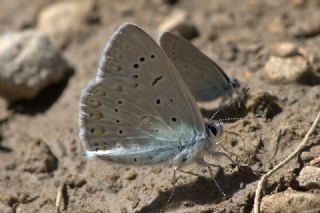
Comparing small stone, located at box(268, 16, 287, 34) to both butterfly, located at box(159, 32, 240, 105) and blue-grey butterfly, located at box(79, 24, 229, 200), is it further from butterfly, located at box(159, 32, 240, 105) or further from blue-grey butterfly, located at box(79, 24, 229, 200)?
blue-grey butterfly, located at box(79, 24, 229, 200)

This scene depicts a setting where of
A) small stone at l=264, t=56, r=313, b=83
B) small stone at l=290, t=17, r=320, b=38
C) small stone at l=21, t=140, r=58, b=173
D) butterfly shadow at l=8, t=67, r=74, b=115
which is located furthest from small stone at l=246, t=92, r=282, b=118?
butterfly shadow at l=8, t=67, r=74, b=115

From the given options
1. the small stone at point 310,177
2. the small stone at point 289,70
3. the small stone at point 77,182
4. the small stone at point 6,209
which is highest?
the small stone at point 289,70

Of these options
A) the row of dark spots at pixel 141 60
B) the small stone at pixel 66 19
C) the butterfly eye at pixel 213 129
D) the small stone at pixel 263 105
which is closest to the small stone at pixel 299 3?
the small stone at pixel 263 105

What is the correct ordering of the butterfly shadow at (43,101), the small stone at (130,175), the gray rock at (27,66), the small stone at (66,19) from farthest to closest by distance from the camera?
the small stone at (66,19)
the butterfly shadow at (43,101)
the gray rock at (27,66)
the small stone at (130,175)

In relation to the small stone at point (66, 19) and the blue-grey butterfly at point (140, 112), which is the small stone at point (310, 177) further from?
the small stone at point (66, 19)

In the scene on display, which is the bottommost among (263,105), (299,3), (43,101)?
(43,101)

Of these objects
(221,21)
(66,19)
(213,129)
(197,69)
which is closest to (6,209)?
(213,129)

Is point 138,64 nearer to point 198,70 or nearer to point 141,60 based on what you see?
point 141,60
